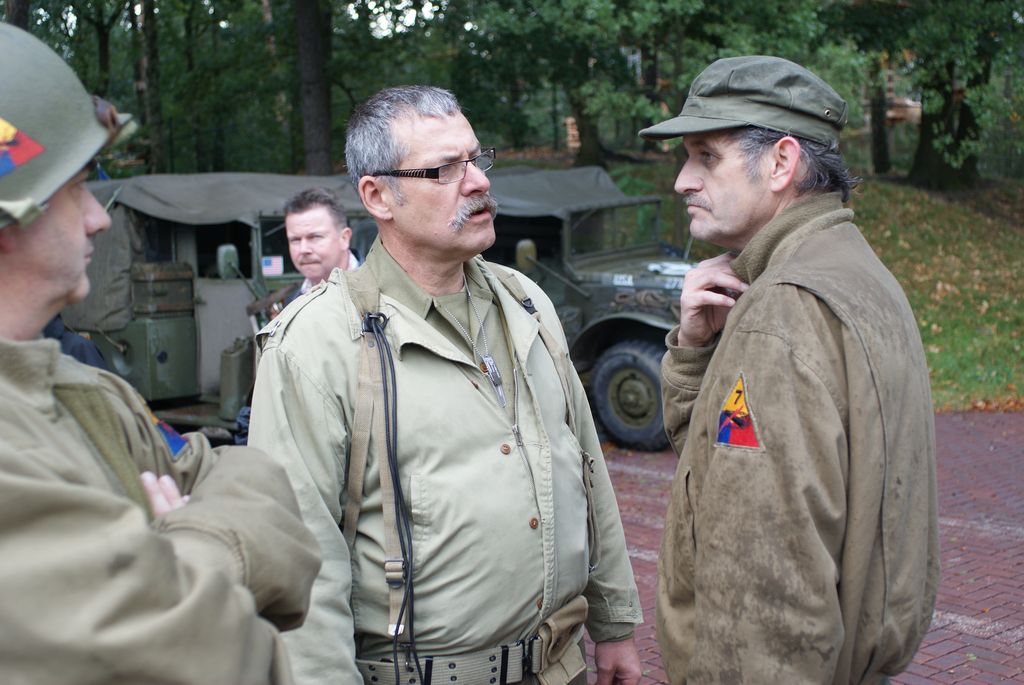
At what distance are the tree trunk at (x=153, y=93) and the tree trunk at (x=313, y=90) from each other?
3.95m

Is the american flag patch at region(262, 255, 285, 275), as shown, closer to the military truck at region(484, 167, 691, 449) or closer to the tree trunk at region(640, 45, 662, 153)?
the military truck at region(484, 167, 691, 449)

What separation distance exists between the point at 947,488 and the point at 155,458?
25.2 ft

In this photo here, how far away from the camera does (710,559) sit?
7.11ft

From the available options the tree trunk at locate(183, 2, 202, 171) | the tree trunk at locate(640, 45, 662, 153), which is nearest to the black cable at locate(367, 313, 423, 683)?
the tree trunk at locate(640, 45, 662, 153)

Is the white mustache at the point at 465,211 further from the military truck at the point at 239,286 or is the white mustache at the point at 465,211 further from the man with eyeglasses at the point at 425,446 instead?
the military truck at the point at 239,286

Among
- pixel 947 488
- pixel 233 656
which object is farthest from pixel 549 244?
pixel 233 656

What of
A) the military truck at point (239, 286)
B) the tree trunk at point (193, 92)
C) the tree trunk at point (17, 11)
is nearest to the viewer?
the tree trunk at point (17, 11)

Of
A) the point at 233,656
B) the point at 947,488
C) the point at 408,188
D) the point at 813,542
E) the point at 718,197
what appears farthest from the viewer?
the point at 947,488

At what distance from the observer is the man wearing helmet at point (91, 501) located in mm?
1203

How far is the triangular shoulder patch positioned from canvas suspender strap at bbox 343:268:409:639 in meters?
0.74

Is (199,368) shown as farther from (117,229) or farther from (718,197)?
(718,197)

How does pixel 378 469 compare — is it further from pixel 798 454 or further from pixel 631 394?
pixel 631 394

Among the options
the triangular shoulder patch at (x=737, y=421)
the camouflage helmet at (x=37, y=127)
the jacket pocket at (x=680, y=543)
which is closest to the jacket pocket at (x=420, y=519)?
the jacket pocket at (x=680, y=543)

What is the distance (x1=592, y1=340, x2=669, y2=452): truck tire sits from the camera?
30.0ft
